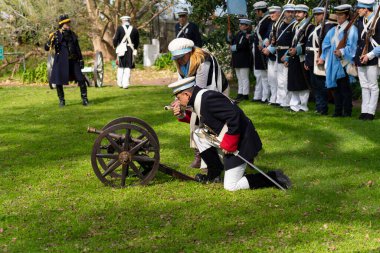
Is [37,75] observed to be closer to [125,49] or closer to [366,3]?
[125,49]

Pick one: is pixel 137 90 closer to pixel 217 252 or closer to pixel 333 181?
pixel 333 181

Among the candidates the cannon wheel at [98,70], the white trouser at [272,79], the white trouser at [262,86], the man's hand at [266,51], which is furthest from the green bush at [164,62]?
the man's hand at [266,51]

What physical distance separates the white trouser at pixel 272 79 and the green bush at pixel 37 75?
40.0 feet

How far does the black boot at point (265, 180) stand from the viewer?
7855 millimetres

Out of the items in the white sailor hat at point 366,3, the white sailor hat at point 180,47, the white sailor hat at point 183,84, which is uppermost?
the white sailor hat at point 366,3

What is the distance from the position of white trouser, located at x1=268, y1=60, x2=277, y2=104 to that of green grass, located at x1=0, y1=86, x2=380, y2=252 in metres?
2.67

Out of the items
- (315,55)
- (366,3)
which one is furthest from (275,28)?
(366,3)

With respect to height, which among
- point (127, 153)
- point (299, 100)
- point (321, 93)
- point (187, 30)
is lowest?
point (299, 100)

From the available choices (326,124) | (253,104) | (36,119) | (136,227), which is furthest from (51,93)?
(136,227)

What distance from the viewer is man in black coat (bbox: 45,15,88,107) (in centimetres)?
1501

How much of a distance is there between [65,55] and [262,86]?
423cm

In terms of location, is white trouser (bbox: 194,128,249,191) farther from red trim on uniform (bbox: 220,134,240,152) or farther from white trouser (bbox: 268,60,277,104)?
white trouser (bbox: 268,60,277,104)

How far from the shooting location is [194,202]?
24.3 ft

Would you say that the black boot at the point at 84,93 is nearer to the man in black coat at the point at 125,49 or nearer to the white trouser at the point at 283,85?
the man in black coat at the point at 125,49
